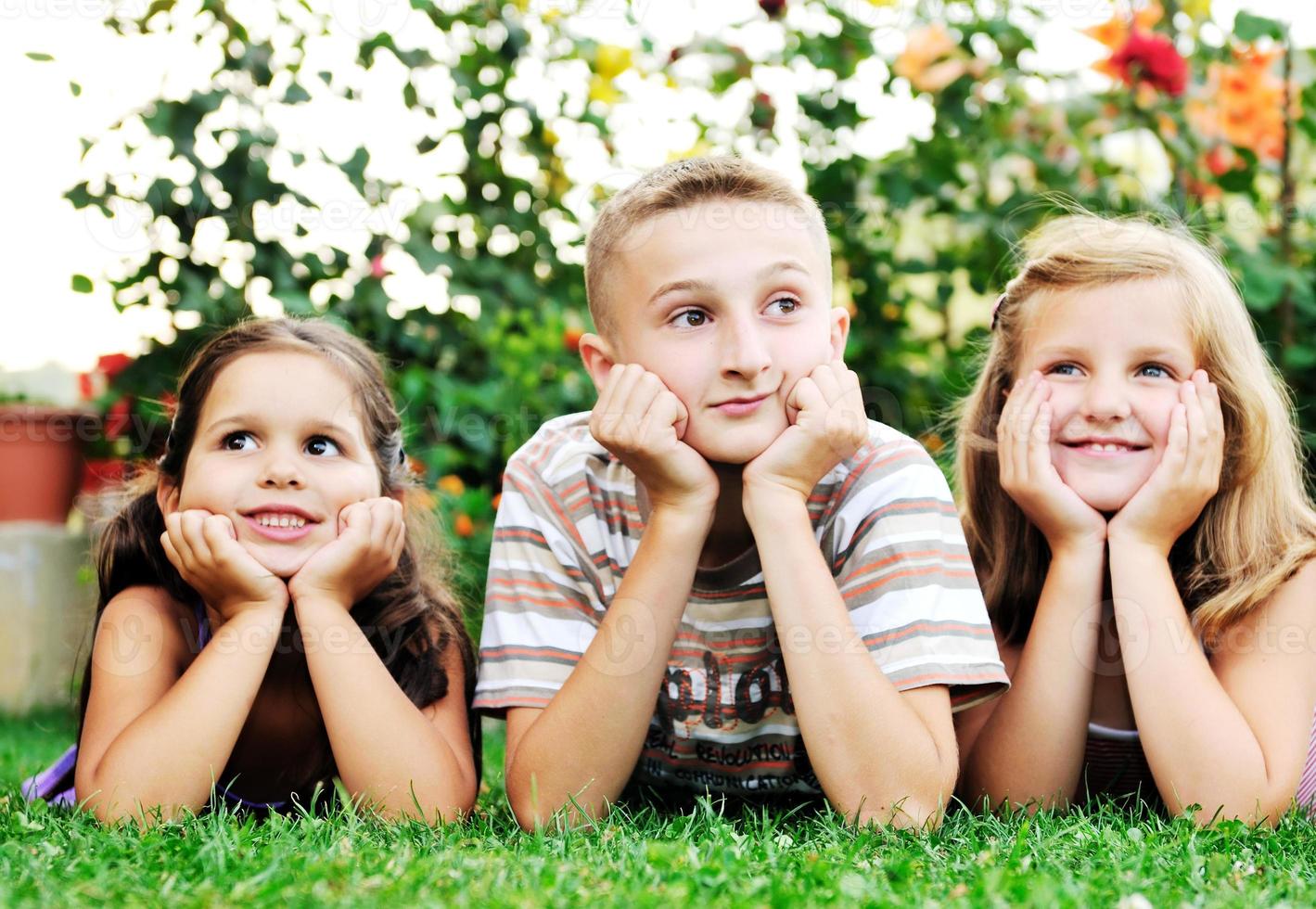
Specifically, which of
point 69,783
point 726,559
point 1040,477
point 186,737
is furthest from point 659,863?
point 69,783

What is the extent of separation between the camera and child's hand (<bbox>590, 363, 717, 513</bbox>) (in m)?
2.33

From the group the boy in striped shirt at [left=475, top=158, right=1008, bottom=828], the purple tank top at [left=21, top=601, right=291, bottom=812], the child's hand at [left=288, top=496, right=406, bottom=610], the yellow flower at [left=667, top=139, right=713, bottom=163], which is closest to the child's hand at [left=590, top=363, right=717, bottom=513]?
the boy in striped shirt at [left=475, top=158, right=1008, bottom=828]

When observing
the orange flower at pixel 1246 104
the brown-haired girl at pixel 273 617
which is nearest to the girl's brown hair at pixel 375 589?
the brown-haired girl at pixel 273 617

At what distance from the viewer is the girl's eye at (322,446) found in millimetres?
2727

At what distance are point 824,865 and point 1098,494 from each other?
3.78 feet

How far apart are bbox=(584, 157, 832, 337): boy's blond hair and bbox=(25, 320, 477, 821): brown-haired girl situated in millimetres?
624

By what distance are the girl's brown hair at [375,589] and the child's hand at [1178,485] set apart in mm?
1460

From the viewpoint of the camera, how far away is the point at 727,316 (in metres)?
2.42

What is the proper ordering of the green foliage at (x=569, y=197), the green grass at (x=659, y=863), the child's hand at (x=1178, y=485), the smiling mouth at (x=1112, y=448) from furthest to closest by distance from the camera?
the green foliage at (x=569, y=197), the smiling mouth at (x=1112, y=448), the child's hand at (x=1178, y=485), the green grass at (x=659, y=863)

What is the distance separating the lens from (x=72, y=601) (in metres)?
5.27

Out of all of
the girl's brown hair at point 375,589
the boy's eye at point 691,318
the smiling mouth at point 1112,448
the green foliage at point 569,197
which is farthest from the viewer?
the green foliage at point 569,197

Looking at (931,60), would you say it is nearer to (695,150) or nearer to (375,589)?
(695,150)

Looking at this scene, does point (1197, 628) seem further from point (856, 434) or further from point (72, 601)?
point (72, 601)

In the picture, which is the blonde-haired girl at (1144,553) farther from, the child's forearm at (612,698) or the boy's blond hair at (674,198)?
the child's forearm at (612,698)
